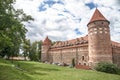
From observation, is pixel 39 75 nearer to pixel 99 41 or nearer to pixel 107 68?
pixel 107 68

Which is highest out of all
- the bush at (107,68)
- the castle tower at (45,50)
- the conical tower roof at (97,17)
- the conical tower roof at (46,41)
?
the conical tower roof at (97,17)

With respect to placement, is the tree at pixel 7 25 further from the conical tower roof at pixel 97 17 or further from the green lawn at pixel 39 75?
the conical tower roof at pixel 97 17

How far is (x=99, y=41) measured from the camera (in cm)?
4203

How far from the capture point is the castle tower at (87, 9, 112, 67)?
41.5m

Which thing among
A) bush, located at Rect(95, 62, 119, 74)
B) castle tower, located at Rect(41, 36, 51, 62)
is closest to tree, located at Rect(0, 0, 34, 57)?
bush, located at Rect(95, 62, 119, 74)

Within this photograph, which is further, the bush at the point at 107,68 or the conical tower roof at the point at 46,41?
the conical tower roof at the point at 46,41

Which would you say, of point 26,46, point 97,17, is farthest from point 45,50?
point 97,17

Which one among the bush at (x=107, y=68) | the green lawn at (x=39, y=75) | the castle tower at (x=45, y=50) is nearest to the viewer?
the green lawn at (x=39, y=75)

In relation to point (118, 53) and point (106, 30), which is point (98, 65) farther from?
point (118, 53)

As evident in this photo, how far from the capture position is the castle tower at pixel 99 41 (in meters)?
41.5

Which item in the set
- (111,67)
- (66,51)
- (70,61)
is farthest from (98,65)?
(66,51)

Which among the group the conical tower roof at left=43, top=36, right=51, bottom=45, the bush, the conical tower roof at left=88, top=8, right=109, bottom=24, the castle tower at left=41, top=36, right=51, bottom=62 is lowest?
the bush

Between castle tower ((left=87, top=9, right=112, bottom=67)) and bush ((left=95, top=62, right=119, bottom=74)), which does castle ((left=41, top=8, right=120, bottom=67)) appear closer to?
castle tower ((left=87, top=9, right=112, bottom=67))

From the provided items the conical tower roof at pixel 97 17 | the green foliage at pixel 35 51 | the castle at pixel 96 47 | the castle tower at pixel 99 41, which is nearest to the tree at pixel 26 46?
the green foliage at pixel 35 51
